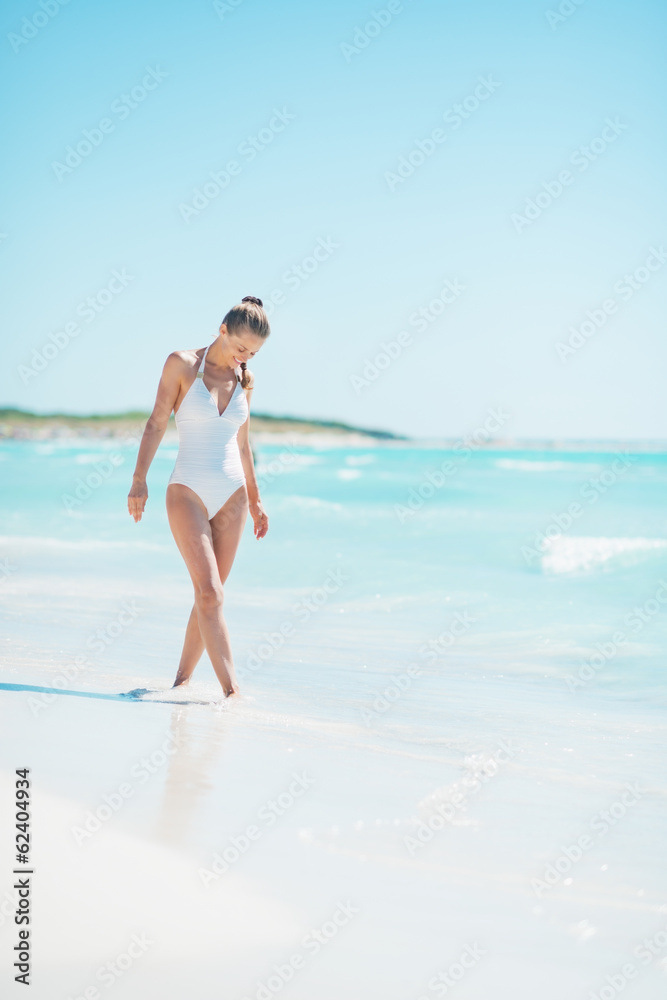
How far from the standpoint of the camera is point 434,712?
4211 mm

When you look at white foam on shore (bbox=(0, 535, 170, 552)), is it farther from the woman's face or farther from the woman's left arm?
the woman's face

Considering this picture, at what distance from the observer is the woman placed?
383 centimetres

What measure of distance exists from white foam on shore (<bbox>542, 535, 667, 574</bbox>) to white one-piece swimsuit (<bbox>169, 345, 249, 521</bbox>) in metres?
6.47

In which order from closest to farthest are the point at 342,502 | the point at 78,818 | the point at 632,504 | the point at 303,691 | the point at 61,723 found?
the point at 78,818, the point at 61,723, the point at 303,691, the point at 632,504, the point at 342,502

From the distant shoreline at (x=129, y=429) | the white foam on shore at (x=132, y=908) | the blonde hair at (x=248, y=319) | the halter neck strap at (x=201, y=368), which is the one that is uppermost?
the distant shoreline at (x=129, y=429)

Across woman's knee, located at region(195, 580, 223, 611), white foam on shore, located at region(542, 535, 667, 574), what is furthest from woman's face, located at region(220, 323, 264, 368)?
white foam on shore, located at region(542, 535, 667, 574)

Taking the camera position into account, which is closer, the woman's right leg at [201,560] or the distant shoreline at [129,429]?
the woman's right leg at [201,560]

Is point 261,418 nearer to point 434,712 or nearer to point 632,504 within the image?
point 632,504

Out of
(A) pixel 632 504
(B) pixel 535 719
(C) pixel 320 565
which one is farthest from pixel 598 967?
(A) pixel 632 504

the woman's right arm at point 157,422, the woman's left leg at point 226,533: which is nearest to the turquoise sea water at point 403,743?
the woman's left leg at point 226,533

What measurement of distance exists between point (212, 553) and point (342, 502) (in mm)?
17873

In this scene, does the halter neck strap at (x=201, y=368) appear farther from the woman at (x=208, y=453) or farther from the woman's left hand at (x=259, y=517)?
the woman's left hand at (x=259, y=517)

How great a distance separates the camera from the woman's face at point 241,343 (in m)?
3.75

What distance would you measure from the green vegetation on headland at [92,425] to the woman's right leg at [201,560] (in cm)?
10392
